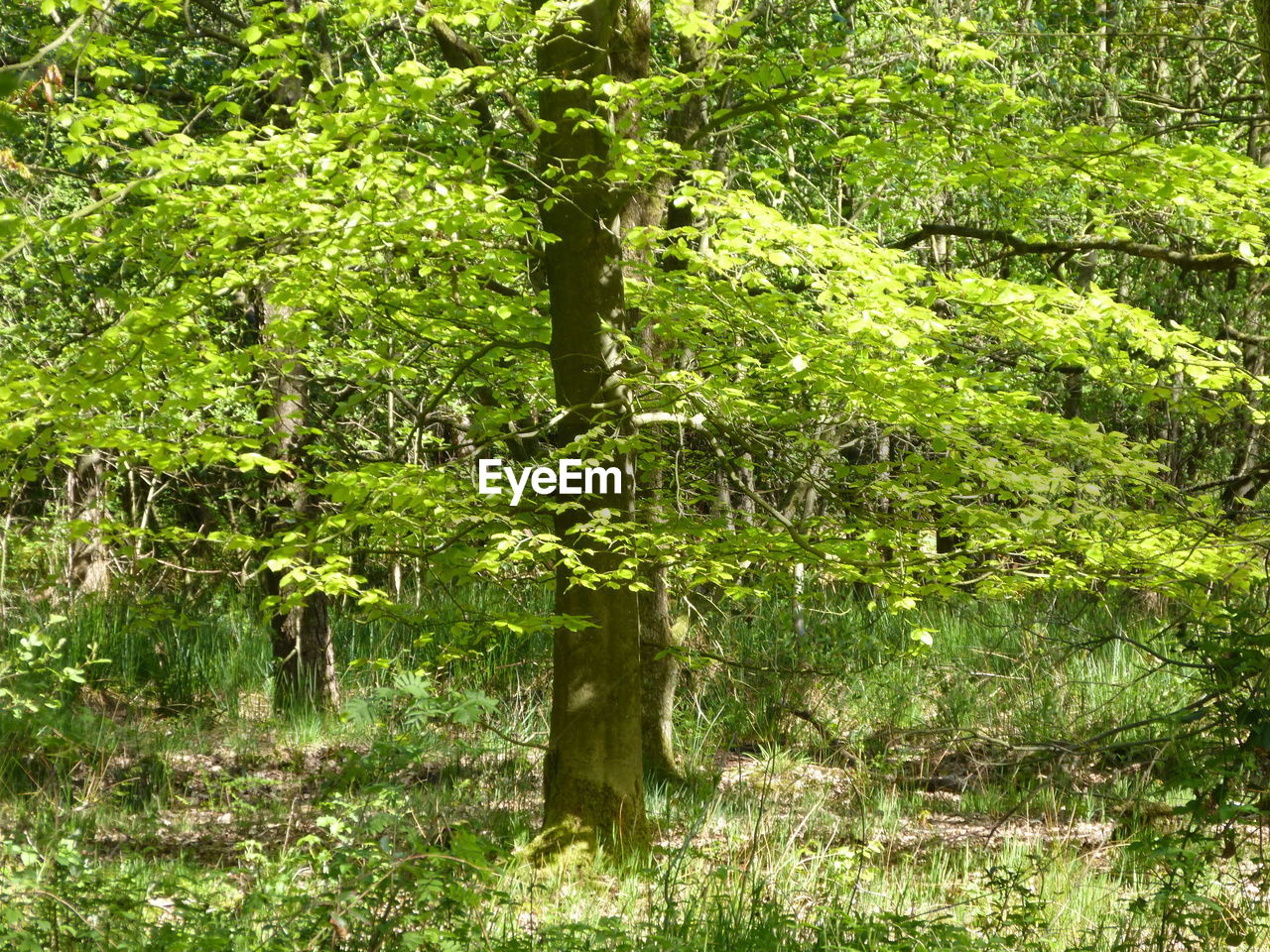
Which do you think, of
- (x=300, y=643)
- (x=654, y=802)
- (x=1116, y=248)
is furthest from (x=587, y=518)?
(x=300, y=643)

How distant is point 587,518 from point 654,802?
1.93 meters

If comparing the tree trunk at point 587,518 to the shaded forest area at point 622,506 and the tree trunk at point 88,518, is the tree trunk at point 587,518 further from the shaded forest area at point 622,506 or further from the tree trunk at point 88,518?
the tree trunk at point 88,518

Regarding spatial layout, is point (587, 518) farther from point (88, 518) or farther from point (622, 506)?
point (88, 518)

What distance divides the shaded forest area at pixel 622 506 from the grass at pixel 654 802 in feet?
0.15

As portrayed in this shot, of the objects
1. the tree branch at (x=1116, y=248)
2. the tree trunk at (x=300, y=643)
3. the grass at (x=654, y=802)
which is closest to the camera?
the grass at (x=654, y=802)

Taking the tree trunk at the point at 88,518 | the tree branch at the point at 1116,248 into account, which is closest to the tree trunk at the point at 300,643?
the tree trunk at the point at 88,518

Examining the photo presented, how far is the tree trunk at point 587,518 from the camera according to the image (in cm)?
530

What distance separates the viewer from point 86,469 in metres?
10.6

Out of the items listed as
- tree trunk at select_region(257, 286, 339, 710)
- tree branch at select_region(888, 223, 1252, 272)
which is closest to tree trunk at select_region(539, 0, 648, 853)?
tree branch at select_region(888, 223, 1252, 272)

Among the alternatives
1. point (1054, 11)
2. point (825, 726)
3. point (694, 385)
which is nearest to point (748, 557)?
point (694, 385)

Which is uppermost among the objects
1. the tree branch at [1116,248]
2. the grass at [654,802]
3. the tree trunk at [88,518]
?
the tree branch at [1116,248]

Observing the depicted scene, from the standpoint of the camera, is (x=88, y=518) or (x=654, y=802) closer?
(x=654, y=802)

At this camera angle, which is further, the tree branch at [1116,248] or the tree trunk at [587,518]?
the tree branch at [1116,248]

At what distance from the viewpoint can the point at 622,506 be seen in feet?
17.9
